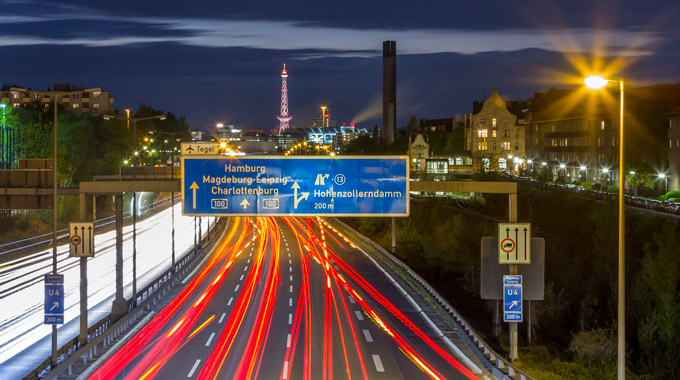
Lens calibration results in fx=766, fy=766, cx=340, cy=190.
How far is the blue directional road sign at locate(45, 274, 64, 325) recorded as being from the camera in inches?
883

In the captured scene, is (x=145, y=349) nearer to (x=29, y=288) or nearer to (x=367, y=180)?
(x=367, y=180)

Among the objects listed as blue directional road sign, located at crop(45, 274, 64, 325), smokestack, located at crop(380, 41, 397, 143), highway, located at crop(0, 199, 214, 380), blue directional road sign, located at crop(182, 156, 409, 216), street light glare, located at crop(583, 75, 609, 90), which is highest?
smokestack, located at crop(380, 41, 397, 143)

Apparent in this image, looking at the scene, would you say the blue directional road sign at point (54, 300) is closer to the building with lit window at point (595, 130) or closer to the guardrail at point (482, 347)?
the guardrail at point (482, 347)

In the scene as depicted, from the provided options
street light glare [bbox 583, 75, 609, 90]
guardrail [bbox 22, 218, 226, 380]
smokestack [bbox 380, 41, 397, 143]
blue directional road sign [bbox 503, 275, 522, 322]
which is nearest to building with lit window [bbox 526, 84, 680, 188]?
smokestack [bbox 380, 41, 397, 143]

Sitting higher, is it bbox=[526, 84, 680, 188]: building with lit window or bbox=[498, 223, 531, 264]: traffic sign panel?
bbox=[526, 84, 680, 188]: building with lit window

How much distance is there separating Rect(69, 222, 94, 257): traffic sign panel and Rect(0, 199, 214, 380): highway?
165 inches

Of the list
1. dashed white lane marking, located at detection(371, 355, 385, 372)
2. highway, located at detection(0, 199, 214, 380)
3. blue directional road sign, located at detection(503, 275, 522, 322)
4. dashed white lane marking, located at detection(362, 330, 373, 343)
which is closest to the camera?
blue directional road sign, located at detection(503, 275, 522, 322)

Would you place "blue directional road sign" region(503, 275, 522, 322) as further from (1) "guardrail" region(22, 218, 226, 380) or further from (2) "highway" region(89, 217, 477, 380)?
(1) "guardrail" region(22, 218, 226, 380)

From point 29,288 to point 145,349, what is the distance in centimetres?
1881

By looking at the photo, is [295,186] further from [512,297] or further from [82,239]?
[82,239]

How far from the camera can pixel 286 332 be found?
29.8 metres

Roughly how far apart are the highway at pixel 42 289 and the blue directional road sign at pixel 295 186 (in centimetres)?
886

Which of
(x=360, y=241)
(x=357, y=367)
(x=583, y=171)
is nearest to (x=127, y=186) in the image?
(x=357, y=367)

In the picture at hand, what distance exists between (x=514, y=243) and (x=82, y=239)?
13003 millimetres
